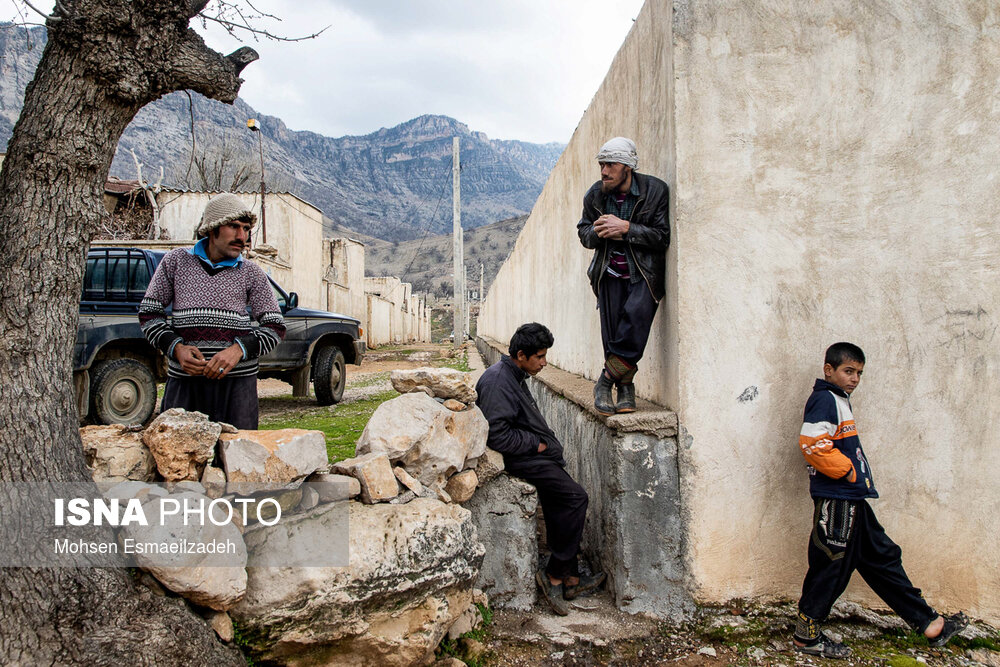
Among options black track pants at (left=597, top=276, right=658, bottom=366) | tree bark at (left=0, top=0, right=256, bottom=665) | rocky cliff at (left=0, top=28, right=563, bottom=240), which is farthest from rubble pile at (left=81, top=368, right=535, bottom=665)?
rocky cliff at (left=0, top=28, right=563, bottom=240)

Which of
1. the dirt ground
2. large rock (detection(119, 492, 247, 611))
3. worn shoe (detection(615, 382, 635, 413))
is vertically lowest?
the dirt ground

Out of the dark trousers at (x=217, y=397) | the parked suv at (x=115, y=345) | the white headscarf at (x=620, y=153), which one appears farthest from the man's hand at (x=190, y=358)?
the parked suv at (x=115, y=345)

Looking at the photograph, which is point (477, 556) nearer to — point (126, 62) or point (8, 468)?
point (8, 468)

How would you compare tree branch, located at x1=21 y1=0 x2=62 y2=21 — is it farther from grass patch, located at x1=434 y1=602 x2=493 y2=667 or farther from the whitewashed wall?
the whitewashed wall

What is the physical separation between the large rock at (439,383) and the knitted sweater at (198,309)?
2.45 ft

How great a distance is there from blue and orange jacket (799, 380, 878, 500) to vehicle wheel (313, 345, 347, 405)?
7198mm

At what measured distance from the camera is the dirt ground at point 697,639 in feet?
9.63

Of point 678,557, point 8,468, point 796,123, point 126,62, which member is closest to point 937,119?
point 796,123

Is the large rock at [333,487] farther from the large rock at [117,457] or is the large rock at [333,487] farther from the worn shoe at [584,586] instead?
the worn shoe at [584,586]

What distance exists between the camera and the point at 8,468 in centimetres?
204

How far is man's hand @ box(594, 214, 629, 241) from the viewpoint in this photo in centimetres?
319

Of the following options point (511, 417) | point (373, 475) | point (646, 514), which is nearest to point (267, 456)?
point (373, 475)

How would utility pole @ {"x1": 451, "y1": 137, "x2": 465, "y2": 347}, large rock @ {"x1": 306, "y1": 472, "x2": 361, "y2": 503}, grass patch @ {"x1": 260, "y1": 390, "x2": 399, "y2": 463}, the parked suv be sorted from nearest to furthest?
large rock @ {"x1": 306, "y1": 472, "x2": 361, "y2": 503}, grass patch @ {"x1": 260, "y1": 390, "x2": 399, "y2": 463}, the parked suv, utility pole @ {"x1": 451, "y1": 137, "x2": 465, "y2": 347}

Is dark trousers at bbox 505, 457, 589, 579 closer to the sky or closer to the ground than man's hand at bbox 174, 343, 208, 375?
closer to the ground
